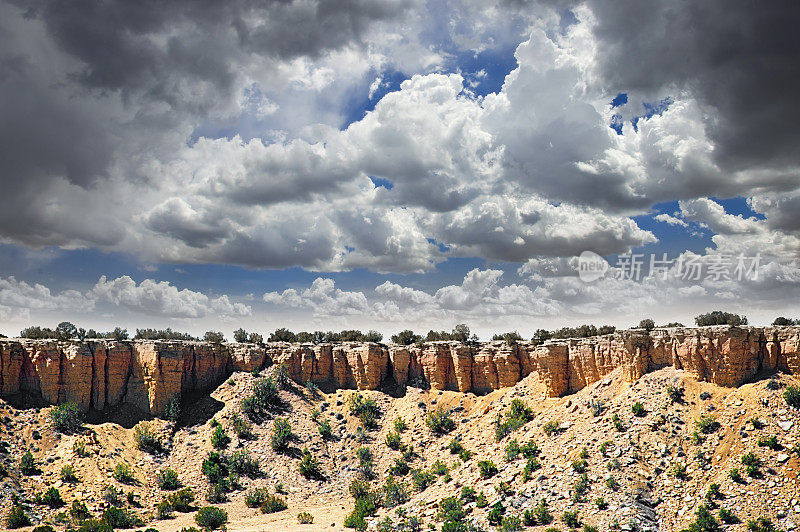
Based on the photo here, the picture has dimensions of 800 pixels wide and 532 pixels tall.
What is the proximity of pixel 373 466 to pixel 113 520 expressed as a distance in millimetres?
27616

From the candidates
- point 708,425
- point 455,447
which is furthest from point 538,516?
point 455,447

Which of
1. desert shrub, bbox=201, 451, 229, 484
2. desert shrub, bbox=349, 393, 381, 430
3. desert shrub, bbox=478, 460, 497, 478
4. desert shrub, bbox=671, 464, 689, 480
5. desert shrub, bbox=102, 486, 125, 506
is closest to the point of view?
desert shrub, bbox=671, 464, 689, 480

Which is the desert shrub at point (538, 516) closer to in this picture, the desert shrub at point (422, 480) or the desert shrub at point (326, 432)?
the desert shrub at point (422, 480)

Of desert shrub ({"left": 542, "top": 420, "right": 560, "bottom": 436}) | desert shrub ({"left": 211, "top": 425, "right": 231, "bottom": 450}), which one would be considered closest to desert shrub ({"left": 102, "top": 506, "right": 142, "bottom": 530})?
desert shrub ({"left": 211, "top": 425, "right": 231, "bottom": 450})

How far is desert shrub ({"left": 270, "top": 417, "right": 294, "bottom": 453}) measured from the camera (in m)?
62.6

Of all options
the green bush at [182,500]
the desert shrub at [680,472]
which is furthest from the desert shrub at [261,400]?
the desert shrub at [680,472]

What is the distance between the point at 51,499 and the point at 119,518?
718 centimetres

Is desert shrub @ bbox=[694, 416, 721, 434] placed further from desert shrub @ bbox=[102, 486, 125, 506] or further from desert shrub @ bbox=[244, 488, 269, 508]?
desert shrub @ bbox=[102, 486, 125, 506]

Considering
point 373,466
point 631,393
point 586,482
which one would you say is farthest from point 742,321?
point 373,466

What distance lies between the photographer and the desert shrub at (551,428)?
51.9 meters

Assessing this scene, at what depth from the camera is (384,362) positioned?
75500 mm

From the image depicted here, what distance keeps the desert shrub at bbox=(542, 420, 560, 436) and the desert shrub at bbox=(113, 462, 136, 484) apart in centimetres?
4443

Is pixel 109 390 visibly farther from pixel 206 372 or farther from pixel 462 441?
pixel 462 441

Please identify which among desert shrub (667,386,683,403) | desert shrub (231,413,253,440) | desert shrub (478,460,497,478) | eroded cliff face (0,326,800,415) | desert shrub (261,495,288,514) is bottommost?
desert shrub (261,495,288,514)
